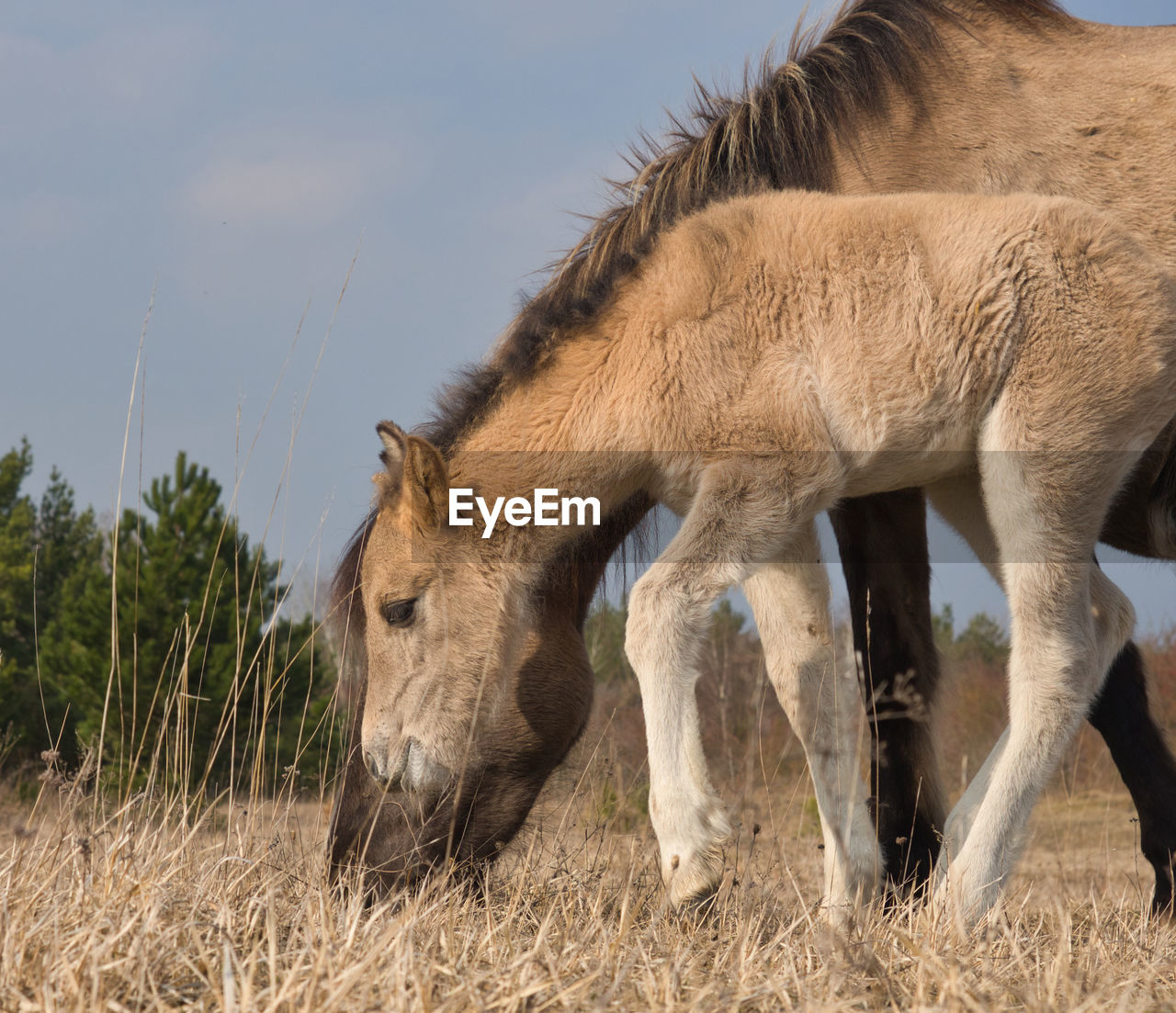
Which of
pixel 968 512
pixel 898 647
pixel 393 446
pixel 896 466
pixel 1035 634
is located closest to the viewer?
pixel 1035 634

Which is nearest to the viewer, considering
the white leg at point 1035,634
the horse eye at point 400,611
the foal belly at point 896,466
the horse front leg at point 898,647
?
the white leg at point 1035,634

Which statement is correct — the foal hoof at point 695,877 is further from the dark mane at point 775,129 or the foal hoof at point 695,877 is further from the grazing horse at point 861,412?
the dark mane at point 775,129

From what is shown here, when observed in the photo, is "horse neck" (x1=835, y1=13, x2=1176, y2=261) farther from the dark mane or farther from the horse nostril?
the horse nostril

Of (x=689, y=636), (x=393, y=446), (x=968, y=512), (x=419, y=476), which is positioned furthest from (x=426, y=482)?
(x=968, y=512)

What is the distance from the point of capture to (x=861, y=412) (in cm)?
308

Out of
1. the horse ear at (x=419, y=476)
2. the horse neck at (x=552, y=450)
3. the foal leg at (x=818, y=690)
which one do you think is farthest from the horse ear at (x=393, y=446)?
the foal leg at (x=818, y=690)

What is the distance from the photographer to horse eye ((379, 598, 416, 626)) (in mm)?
3580

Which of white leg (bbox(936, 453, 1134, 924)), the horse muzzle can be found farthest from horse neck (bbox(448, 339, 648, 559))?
white leg (bbox(936, 453, 1134, 924))

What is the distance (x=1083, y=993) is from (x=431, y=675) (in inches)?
81.2

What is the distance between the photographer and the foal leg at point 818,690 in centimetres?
341

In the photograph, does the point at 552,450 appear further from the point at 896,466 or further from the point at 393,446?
the point at 896,466

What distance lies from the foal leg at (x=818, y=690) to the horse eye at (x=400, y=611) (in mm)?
1086

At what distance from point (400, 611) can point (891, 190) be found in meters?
2.30

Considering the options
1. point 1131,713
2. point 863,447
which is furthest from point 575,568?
point 1131,713
